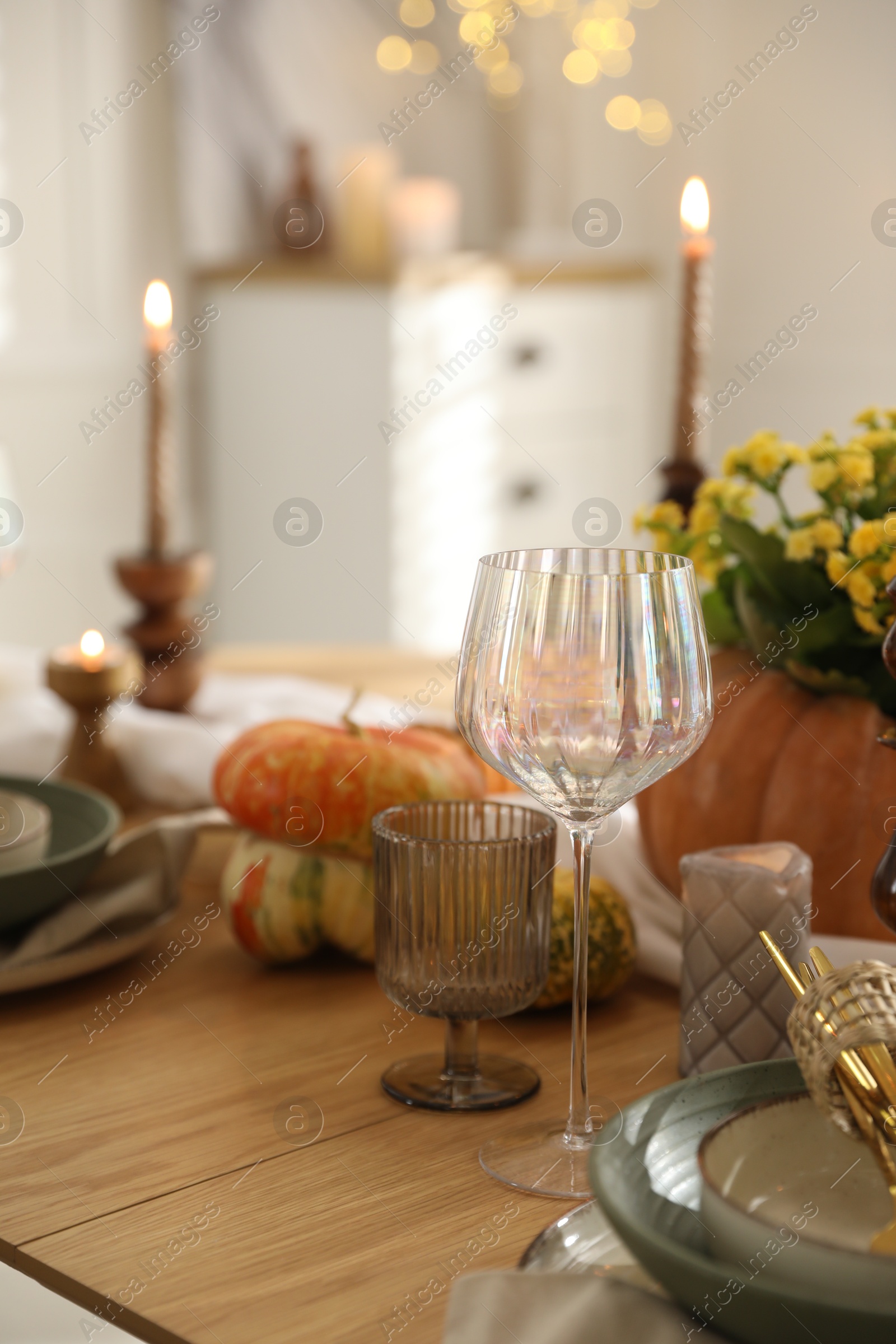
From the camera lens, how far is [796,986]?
20.6 inches

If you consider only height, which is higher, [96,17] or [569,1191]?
[96,17]

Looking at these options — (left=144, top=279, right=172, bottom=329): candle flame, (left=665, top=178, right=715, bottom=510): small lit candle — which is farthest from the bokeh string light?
(left=665, top=178, right=715, bottom=510): small lit candle

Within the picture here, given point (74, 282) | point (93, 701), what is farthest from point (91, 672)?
point (74, 282)

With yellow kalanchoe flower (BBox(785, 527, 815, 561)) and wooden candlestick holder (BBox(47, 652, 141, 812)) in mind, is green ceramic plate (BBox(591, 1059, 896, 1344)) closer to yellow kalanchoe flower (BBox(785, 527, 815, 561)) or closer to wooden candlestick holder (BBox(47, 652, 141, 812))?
yellow kalanchoe flower (BBox(785, 527, 815, 561))

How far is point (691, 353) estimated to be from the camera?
1.05 metres

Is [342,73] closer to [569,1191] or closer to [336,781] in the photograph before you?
[336,781]

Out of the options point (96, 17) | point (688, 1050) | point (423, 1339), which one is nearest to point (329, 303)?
point (96, 17)

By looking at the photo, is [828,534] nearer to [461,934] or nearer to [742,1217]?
[461,934]

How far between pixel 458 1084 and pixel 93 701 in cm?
54

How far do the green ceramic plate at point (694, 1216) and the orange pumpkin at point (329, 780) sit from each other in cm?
28

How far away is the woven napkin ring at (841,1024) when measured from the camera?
0.46 m

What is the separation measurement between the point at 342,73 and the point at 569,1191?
331 cm

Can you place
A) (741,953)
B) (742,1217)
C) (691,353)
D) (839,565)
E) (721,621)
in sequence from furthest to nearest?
(691,353), (721,621), (839,565), (741,953), (742,1217)

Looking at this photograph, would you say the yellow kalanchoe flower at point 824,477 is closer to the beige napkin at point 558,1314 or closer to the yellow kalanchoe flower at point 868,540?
the yellow kalanchoe flower at point 868,540
